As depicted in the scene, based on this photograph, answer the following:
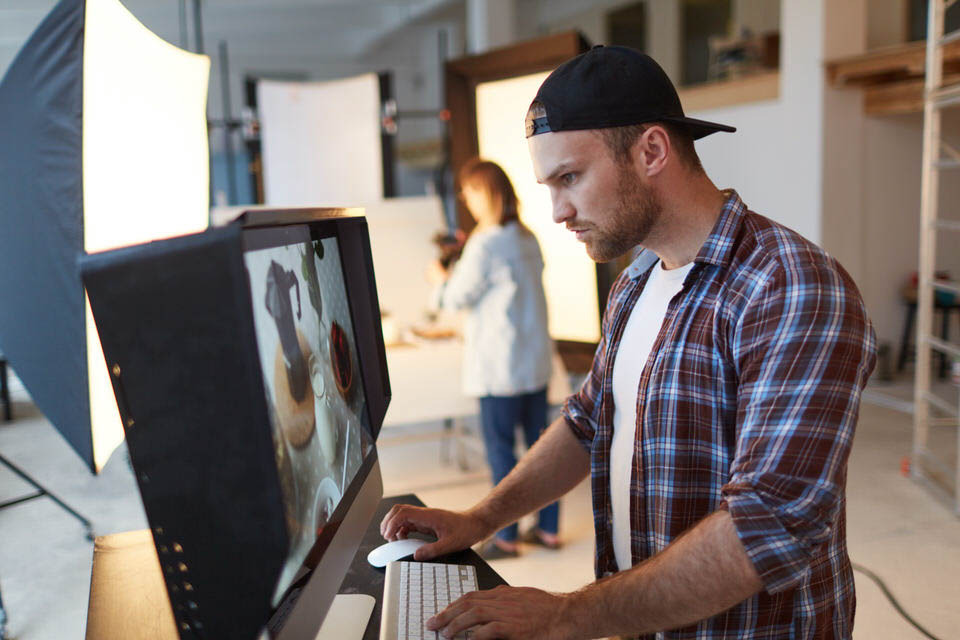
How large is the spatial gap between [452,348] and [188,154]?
2261 mm

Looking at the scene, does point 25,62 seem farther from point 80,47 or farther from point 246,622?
point 246,622

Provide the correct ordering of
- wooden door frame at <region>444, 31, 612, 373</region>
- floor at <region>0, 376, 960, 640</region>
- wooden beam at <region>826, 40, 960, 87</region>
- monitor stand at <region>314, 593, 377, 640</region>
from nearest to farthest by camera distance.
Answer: monitor stand at <region>314, 593, 377, 640</region> → floor at <region>0, 376, 960, 640</region> → wooden door frame at <region>444, 31, 612, 373</region> → wooden beam at <region>826, 40, 960, 87</region>

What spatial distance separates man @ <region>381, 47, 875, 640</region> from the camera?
94 centimetres

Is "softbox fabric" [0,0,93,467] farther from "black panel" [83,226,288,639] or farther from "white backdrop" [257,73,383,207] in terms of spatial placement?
"white backdrop" [257,73,383,207]

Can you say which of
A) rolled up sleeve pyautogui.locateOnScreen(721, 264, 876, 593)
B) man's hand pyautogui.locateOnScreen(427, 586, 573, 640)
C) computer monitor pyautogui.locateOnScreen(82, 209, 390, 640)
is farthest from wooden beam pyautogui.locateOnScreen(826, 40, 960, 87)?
computer monitor pyautogui.locateOnScreen(82, 209, 390, 640)

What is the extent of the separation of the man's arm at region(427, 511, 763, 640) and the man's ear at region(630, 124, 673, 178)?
1.54 ft

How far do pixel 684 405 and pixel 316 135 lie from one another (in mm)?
4557

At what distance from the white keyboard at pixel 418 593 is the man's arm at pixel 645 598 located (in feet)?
0.14

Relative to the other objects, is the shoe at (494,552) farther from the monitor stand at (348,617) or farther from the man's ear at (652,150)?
the man's ear at (652,150)

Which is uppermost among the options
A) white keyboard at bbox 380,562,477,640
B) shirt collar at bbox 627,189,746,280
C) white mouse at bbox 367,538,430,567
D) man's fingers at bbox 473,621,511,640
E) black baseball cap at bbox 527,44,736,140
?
black baseball cap at bbox 527,44,736,140

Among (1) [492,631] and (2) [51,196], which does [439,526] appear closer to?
(1) [492,631]

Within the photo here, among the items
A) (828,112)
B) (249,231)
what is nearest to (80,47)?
(249,231)

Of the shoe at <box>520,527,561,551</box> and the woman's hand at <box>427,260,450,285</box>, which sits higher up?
the woman's hand at <box>427,260,450,285</box>

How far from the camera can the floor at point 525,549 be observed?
9.43 feet
